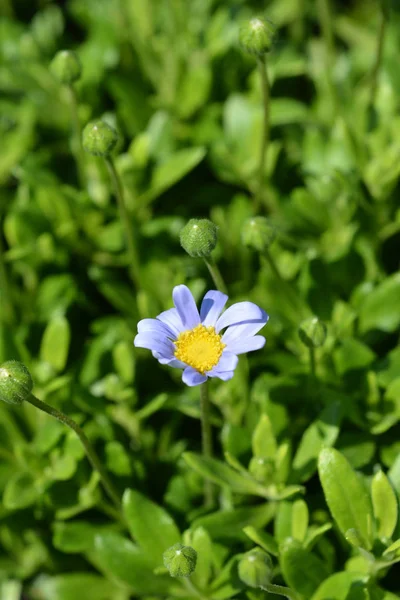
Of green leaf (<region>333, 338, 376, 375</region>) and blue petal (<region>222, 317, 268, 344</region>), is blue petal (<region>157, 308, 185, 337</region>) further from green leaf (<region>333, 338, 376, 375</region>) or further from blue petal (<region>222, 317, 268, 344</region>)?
green leaf (<region>333, 338, 376, 375</region>)

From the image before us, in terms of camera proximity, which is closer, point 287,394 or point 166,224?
point 287,394

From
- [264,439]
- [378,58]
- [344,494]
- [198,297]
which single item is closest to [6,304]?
[198,297]

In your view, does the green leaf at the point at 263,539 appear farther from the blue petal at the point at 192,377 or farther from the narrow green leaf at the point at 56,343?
the narrow green leaf at the point at 56,343

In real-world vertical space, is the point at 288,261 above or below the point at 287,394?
above

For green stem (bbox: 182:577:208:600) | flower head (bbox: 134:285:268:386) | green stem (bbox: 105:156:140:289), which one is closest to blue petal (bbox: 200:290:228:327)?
flower head (bbox: 134:285:268:386)

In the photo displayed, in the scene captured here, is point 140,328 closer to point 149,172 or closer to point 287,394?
point 287,394

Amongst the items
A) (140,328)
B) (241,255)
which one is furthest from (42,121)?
(140,328)
